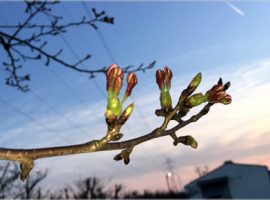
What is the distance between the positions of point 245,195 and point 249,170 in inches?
117

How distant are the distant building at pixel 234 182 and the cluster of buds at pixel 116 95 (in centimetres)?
4737

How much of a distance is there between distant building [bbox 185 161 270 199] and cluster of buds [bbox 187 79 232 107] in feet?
155

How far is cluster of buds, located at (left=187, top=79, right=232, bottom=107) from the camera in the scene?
1333 mm

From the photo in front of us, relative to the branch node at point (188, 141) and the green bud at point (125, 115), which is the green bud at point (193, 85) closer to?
the branch node at point (188, 141)

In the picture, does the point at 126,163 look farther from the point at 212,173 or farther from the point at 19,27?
the point at 212,173

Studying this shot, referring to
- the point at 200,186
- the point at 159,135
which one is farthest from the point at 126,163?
the point at 200,186

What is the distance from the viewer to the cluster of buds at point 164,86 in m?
1.40

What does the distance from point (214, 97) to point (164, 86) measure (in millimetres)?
177

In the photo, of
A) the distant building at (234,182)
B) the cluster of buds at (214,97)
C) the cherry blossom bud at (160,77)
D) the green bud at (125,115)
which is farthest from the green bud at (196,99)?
the distant building at (234,182)

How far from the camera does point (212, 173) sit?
50.0 metres

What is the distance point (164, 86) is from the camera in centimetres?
145

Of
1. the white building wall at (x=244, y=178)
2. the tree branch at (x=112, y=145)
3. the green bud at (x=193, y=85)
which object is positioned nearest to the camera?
the tree branch at (x=112, y=145)

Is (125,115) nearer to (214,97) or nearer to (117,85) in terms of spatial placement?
(117,85)

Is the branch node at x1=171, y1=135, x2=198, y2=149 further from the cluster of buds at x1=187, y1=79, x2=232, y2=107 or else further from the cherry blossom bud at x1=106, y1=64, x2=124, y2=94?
the cherry blossom bud at x1=106, y1=64, x2=124, y2=94
